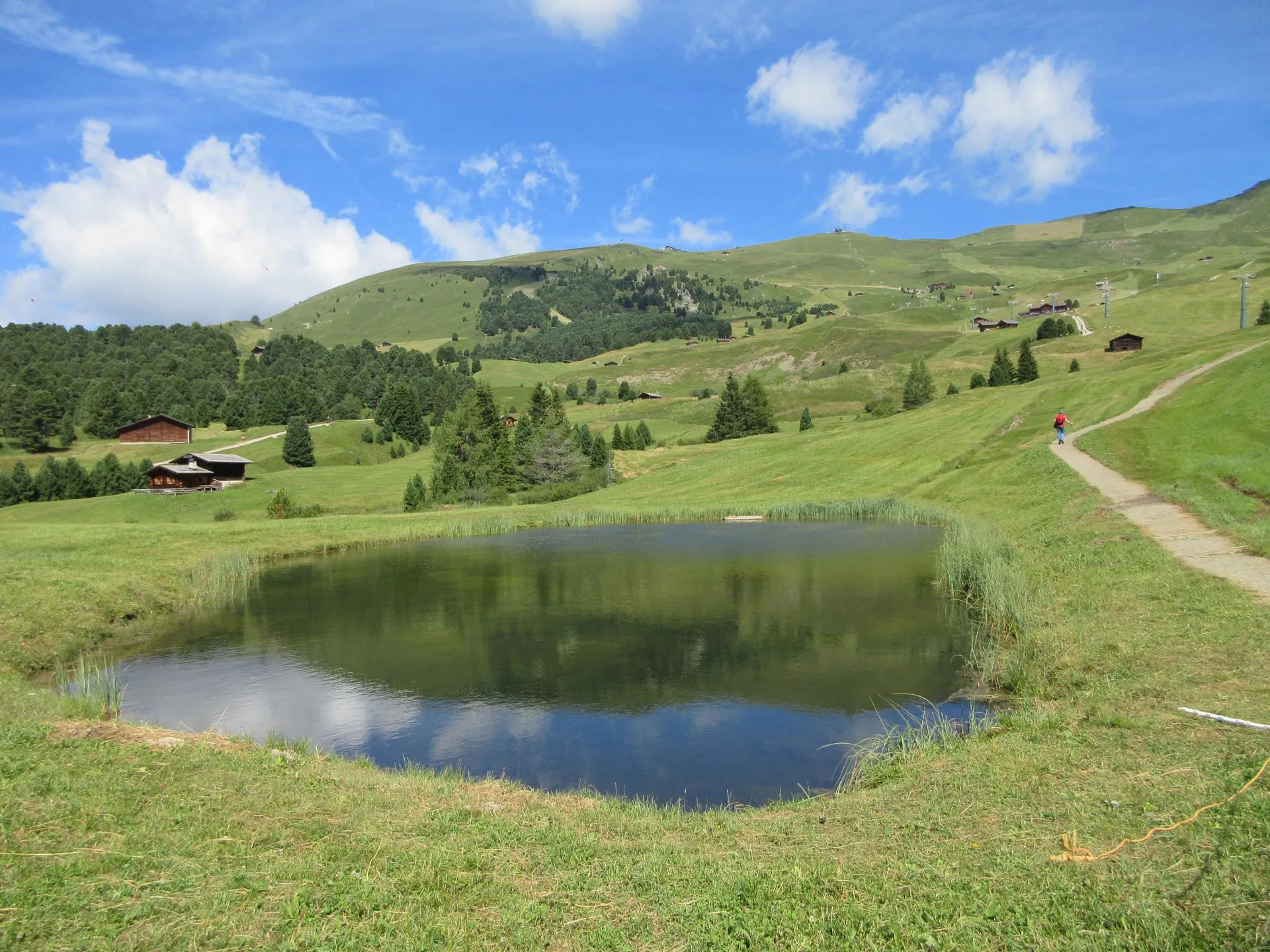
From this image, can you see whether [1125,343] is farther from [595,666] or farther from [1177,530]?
[595,666]

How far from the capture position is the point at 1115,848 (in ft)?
25.8

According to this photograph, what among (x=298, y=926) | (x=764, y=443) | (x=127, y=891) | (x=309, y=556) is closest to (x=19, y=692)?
(x=127, y=891)

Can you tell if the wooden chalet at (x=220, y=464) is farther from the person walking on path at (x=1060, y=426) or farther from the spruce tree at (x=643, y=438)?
the person walking on path at (x=1060, y=426)

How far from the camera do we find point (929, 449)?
6391 cm

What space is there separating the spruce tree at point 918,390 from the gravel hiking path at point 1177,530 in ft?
169

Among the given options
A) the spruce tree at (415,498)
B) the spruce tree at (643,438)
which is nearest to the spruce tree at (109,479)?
the spruce tree at (415,498)

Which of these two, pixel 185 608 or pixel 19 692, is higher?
pixel 19 692

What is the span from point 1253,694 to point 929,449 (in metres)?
54.2

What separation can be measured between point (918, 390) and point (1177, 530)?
75.7 metres

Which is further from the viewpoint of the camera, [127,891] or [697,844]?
[697,844]

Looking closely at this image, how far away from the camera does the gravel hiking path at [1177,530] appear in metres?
18.6

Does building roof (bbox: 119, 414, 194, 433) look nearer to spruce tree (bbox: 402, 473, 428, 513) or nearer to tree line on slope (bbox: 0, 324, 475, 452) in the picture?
tree line on slope (bbox: 0, 324, 475, 452)

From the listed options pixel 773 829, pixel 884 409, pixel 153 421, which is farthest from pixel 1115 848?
pixel 153 421

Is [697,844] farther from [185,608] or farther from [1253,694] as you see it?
[185,608]
